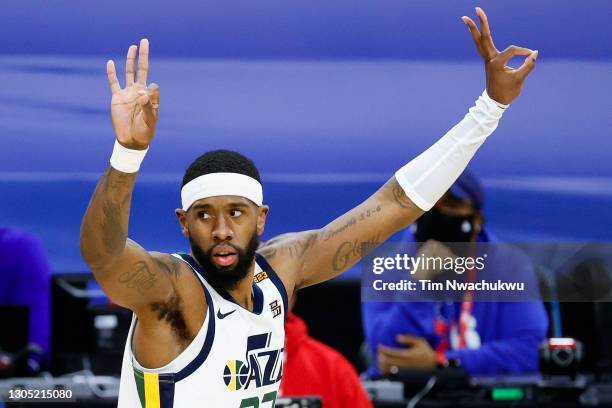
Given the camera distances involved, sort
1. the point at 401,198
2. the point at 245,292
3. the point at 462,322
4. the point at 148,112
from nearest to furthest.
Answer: the point at 148,112
the point at 245,292
the point at 401,198
the point at 462,322

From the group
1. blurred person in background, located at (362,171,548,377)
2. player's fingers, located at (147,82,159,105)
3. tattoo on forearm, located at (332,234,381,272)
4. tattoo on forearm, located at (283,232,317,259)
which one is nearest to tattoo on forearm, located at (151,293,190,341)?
player's fingers, located at (147,82,159,105)

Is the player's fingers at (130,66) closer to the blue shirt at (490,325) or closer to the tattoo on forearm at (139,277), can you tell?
the tattoo on forearm at (139,277)

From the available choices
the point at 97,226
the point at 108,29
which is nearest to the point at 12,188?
the point at 108,29

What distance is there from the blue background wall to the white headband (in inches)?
83.0

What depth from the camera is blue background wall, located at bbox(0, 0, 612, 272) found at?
593 cm

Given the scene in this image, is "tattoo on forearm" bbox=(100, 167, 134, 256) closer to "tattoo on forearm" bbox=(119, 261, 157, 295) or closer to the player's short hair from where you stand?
"tattoo on forearm" bbox=(119, 261, 157, 295)

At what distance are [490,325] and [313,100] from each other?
4.77 feet

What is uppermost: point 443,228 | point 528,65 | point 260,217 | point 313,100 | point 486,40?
point 313,100

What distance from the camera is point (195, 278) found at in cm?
378

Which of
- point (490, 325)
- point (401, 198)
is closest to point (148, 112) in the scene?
point (401, 198)

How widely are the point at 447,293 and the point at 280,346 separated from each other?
2134 mm

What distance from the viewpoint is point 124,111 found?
3301mm

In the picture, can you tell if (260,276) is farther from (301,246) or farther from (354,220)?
(354,220)

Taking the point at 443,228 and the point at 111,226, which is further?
the point at 443,228
